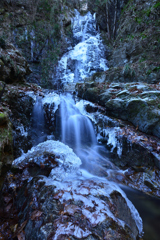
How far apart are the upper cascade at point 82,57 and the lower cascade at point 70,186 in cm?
915

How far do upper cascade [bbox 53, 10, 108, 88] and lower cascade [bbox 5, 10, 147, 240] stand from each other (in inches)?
360

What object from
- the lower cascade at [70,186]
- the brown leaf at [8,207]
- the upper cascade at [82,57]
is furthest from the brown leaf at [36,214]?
the upper cascade at [82,57]

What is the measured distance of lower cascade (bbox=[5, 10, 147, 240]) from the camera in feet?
4.93

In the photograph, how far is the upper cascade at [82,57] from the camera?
14.4m

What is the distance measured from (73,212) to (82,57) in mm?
16652

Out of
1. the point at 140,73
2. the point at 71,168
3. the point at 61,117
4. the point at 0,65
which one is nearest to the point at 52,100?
the point at 61,117

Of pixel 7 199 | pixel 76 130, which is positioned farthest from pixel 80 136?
pixel 7 199

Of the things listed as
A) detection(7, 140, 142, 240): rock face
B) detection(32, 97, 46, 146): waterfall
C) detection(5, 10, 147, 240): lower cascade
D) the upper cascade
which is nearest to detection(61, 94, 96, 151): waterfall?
detection(5, 10, 147, 240): lower cascade

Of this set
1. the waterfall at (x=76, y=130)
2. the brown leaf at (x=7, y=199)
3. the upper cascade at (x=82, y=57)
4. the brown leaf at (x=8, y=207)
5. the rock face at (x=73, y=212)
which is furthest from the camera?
the upper cascade at (x=82, y=57)

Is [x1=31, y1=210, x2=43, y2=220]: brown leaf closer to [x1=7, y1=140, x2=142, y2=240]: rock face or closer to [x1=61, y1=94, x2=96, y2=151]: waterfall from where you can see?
[x1=7, y1=140, x2=142, y2=240]: rock face

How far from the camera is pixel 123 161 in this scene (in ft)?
13.7

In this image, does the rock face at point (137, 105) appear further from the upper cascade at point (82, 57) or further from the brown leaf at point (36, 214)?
the upper cascade at point (82, 57)

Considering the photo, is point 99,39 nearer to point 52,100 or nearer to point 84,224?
point 52,100

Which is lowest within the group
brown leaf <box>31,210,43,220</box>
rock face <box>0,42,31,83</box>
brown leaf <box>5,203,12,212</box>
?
brown leaf <box>5,203,12,212</box>
